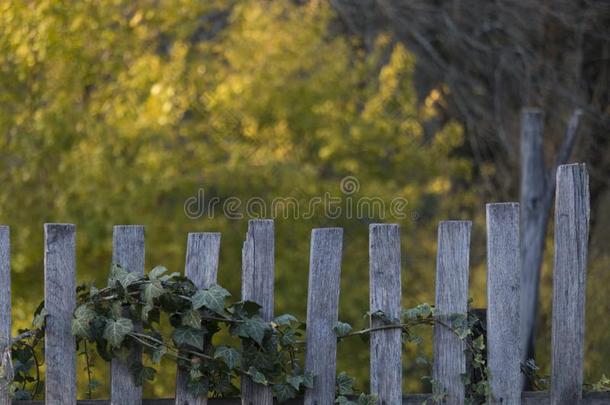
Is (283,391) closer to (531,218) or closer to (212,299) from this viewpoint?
(212,299)

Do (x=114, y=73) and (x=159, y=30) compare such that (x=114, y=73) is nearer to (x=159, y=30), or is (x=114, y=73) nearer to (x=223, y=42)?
(x=159, y=30)

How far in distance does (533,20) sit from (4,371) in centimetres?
616

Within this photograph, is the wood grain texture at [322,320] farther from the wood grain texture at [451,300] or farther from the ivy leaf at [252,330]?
the wood grain texture at [451,300]

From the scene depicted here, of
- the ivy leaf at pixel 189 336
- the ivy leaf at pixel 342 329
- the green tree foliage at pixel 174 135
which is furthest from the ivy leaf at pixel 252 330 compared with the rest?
the green tree foliage at pixel 174 135

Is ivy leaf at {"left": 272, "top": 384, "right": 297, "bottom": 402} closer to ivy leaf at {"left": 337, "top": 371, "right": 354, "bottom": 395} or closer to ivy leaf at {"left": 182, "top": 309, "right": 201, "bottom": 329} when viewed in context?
ivy leaf at {"left": 337, "top": 371, "right": 354, "bottom": 395}

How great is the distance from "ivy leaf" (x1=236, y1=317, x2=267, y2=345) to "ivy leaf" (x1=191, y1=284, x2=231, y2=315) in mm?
88

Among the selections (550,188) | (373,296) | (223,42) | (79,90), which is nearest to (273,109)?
(223,42)

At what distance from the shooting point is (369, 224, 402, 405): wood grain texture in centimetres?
299

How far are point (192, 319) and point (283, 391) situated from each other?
41cm

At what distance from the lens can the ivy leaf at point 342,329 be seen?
2969 mm

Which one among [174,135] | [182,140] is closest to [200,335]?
[174,135]

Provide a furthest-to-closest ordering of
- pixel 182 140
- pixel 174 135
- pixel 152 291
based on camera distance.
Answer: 1. pixel 182 140
2. pixel 174 135
3. pixel 152 291

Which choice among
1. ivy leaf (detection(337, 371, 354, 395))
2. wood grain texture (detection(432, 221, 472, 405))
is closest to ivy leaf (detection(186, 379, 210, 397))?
ivy leaf (detection(337, 371, 354, 395))

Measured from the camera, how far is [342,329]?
117 inches
